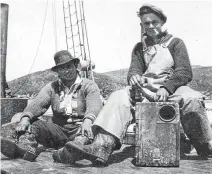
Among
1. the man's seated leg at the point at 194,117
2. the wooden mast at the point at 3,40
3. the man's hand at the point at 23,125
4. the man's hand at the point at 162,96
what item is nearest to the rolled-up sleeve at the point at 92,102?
the man's hand at the point at 23,125

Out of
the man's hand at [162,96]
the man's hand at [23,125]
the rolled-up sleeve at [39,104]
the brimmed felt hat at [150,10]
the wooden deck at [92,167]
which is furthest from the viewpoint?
the rolled-up sleeve at [39,104]

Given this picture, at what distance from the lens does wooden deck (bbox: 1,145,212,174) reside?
8.92 feet

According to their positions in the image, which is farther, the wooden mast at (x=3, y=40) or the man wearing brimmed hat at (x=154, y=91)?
the wooden mast at (x=3, y=40)

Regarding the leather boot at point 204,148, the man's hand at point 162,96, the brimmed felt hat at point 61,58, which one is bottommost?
the leather boot at point 204,148

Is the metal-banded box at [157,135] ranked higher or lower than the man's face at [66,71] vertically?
lower

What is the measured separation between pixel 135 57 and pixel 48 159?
1.43 meters

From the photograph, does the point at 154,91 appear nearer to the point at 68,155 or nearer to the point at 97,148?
the point at 97,148

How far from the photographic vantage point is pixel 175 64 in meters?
3.55

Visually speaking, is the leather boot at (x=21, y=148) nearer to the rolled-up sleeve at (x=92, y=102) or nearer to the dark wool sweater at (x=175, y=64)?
the rolled-up sleeve at (x=92, y=102)

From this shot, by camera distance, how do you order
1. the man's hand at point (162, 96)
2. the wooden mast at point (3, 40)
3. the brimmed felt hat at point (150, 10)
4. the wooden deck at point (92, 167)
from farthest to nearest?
the wooden mast at point (3, 40) < the brimmed felt hat at point (150, 10) < the man's hand at point (162, 96) < the wooden deck at point (92, 167)

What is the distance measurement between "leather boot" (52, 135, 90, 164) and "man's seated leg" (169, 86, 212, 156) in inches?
35.6

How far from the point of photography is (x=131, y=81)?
134 inches

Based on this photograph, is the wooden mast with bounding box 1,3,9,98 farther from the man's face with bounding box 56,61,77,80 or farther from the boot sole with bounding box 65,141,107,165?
the boot sole with bounding box 65,141,107,165

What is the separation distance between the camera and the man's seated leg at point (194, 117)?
10.6 ft
